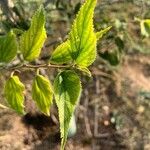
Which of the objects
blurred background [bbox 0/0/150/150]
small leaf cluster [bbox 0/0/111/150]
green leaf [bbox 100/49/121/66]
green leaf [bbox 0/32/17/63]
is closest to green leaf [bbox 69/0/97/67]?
small leaf cluster [bbox 0/0/111/150]

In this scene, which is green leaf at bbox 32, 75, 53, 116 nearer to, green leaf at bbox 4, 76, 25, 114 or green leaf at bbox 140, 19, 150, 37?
green leaf at bbox 4, 76, 25, 114

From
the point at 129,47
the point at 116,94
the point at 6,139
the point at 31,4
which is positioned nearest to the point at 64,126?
the point at 6,139

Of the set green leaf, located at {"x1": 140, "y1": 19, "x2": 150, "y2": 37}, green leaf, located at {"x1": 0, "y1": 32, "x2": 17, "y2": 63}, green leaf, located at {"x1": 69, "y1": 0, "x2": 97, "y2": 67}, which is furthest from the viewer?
green leaf, located at {"x1": 140, "y1": 19, "x2": 150, "y2": 37}

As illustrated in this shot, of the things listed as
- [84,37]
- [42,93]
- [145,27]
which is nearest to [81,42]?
[84,37]

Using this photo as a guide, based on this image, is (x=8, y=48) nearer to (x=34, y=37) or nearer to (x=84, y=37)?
(x=34, y=37)

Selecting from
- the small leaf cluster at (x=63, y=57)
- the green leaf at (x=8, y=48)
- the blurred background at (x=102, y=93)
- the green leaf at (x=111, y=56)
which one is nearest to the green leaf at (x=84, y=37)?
the small leaf cluster at (x=63, y=57)

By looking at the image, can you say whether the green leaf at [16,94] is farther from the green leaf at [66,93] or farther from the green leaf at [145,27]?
the green leaf at [145,27]
